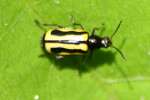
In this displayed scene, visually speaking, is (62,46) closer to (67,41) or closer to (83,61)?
(67,41)

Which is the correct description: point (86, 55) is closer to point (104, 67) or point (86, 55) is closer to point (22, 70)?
point (104, 67)

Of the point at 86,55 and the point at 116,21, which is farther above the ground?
the point at 116,21

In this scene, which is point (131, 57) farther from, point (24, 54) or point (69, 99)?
point (24, 54)

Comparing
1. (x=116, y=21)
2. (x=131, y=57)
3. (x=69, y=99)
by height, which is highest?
(x=116, y=21)

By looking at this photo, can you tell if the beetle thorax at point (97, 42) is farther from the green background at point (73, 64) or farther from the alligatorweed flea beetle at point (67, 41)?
the green background at point (73, 64)

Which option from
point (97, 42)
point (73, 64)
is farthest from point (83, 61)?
point (97, 42)

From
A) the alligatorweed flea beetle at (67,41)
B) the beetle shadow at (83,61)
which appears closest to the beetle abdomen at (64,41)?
the alligatorweed flea beetle at (67,41)

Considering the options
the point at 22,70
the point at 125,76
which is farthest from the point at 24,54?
the point at 125,76
